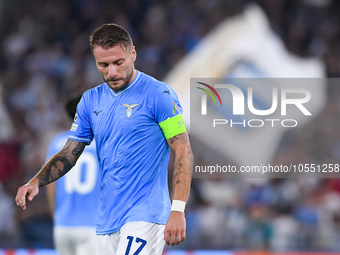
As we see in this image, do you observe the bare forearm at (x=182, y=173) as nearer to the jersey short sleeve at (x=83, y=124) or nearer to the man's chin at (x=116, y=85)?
the man's chin at (x=116, y=85)

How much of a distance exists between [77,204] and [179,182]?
6.52ft

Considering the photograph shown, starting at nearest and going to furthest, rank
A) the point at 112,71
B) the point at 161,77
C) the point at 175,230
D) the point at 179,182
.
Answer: the point at 175,230 < the point at 179,182 < the point at 112,71 < the point at 161,77

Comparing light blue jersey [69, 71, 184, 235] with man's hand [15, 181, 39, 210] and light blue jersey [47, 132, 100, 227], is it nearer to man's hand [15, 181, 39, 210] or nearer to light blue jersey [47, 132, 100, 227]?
man's hand [15, 181, 39, 210]

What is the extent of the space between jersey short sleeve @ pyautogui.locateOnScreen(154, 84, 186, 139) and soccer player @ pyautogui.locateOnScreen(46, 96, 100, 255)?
173cm

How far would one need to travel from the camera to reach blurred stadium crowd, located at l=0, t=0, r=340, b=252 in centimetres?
897

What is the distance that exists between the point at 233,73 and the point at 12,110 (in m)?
3.65

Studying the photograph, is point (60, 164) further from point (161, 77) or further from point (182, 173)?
point (161, 77)

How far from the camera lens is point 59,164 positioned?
13.1 ft

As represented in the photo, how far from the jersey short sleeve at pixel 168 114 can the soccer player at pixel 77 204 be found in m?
1.73

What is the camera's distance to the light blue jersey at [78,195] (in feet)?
17.7

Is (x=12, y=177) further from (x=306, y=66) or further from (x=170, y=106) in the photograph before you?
(x=170, y=106)

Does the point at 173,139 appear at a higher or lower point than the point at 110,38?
lower
